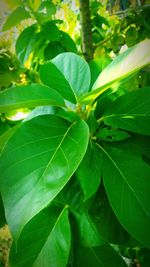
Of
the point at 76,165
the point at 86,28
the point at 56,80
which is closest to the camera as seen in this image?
the point at 76,165

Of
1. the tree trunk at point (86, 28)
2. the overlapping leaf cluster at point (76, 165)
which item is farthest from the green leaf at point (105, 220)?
the tree trunk at point (86, 28)

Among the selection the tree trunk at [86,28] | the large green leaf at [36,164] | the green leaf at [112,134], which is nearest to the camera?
the large green leaf at [36,164]

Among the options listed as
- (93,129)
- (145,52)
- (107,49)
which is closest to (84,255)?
(93,129)

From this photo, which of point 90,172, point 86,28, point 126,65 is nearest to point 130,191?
point 90,172

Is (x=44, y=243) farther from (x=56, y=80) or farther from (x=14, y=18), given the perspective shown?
(x=14, y=18)

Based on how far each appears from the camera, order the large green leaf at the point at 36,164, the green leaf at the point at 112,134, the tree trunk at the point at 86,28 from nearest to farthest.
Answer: the large green leaf at the point at 36,164 < the green leaf at the point at 112,134 < the tree trunk at the point at 86,28

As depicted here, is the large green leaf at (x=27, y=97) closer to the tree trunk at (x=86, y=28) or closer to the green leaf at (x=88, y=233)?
the green leaf at (x=88, y=233)

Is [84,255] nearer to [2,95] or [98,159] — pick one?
[98,159]

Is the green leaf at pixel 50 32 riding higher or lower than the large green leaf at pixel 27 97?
higher
